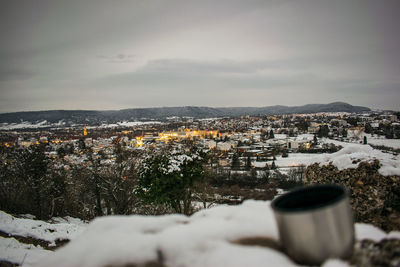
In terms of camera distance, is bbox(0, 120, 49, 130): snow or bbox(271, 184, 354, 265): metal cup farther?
bbox(0, 120, 49, 130): snow

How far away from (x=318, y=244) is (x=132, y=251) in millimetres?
Answer: 1550

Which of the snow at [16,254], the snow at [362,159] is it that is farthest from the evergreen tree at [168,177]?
the snow at [362,159]

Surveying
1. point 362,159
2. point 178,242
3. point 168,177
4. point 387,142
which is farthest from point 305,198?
point 387,142

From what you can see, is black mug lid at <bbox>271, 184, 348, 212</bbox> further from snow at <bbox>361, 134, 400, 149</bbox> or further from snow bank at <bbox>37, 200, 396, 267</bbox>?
snow at <bbox>361, 134, 400, 149</bbox>

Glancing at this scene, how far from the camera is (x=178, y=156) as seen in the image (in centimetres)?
890

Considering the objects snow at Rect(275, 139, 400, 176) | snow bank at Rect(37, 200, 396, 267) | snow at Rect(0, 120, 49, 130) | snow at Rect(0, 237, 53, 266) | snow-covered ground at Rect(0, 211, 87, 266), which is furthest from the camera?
snow at Rect(0, 120, 49, 130)

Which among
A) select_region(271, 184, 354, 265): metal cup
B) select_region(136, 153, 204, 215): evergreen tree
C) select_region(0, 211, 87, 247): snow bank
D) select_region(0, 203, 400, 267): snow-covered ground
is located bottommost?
select_region(0, 211, 87, 247): snow bank

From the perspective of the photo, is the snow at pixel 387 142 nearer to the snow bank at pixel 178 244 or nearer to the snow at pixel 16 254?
the snow bank at pixel 178 244

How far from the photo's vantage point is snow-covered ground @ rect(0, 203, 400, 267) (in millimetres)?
1871

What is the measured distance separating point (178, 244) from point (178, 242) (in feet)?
0.09

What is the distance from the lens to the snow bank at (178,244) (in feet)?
6.11

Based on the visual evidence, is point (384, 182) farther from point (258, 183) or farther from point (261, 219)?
point (258, 183)

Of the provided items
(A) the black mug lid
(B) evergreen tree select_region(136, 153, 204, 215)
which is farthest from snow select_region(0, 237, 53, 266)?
(A) the black mug lid

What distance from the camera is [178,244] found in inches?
81.4
